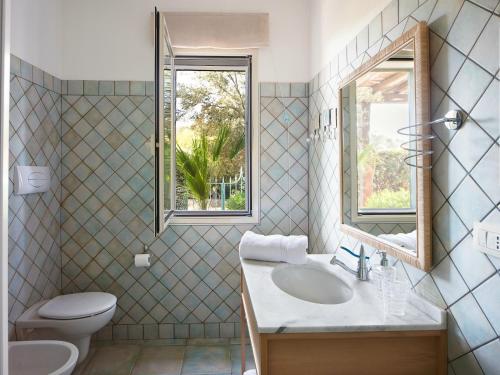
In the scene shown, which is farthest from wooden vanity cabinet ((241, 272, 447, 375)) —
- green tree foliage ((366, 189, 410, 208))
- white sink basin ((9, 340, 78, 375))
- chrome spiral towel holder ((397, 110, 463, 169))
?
white sink basin ((9, 340, 78, 375))

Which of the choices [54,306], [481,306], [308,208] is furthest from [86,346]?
[481,306]

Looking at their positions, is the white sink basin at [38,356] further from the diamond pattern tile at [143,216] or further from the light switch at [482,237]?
the light switch at [482,237]

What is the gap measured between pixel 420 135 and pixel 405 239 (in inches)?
15.0

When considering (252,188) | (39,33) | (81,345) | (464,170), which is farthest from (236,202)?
(464,170)

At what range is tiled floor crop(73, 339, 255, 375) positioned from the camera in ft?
7.42

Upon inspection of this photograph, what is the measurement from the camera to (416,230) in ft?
3.91

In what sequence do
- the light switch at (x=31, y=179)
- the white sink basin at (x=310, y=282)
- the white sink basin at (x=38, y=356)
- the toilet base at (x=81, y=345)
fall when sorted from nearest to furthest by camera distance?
1. the white sink basin at (x=310, y=282)
2. the white sink basin at (x=38, y=356)
3. the light switch at (x=31, y=179)
4. the toilet base at (x=81, y=345)

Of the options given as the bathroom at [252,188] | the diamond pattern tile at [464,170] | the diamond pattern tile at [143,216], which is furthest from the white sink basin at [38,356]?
the diamond pattern tile at [464,170]

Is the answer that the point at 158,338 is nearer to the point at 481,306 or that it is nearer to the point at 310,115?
the point at 310,115

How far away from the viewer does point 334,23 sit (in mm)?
2076

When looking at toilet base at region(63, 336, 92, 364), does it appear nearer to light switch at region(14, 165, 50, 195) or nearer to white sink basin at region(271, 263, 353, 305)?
light switch at region(14, 165, 50, 195)

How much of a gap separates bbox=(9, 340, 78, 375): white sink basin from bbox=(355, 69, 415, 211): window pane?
1.63 metres

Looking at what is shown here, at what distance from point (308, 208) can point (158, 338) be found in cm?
149

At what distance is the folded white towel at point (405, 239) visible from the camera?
48.1 inches
